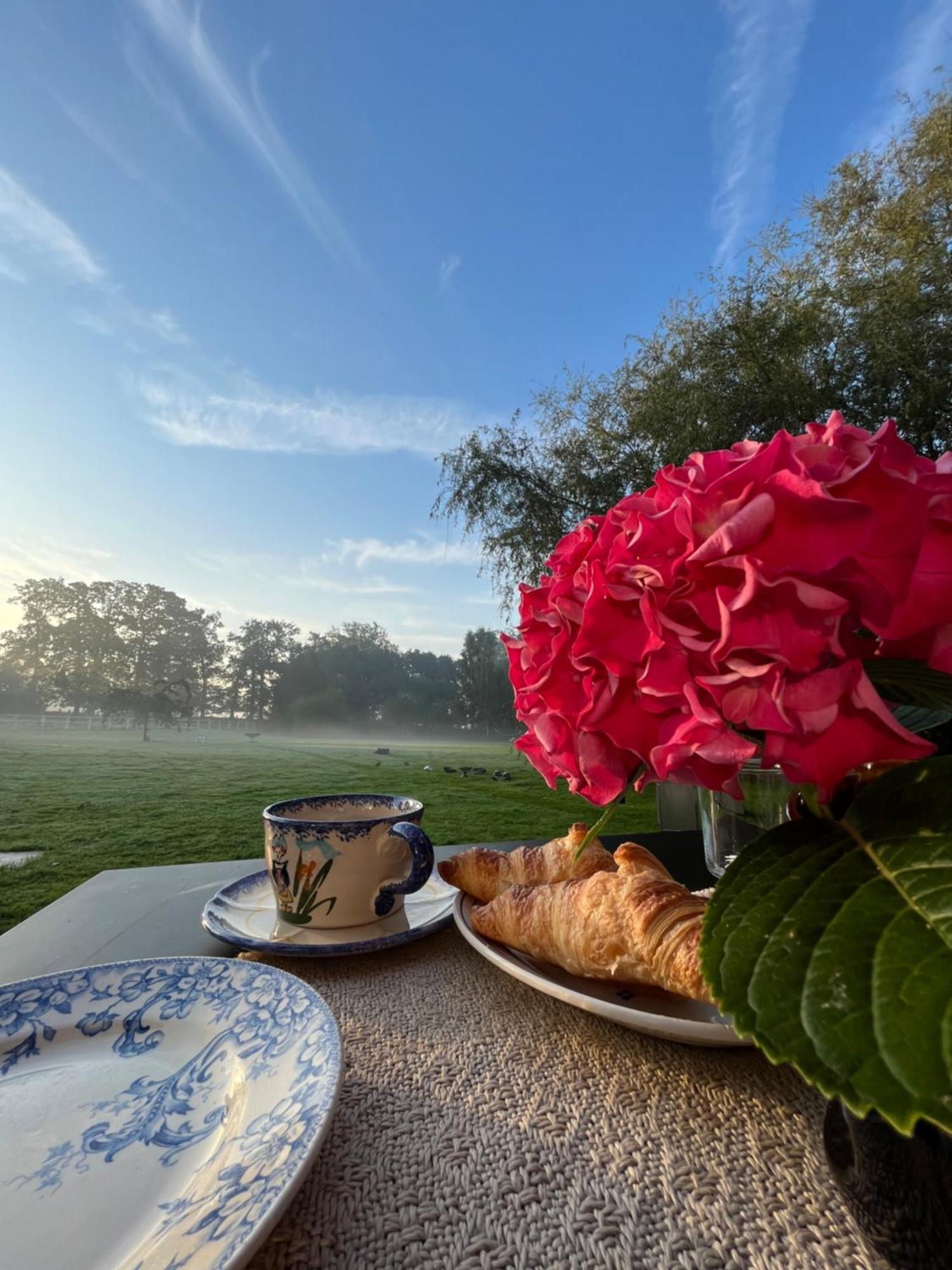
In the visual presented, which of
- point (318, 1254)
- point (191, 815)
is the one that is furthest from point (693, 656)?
point (191, 815)

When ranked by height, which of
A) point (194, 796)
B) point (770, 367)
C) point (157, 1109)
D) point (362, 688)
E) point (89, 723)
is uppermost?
point (770, 367)

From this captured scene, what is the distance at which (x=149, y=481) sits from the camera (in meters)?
2.76

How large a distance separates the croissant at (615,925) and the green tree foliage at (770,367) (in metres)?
2.26

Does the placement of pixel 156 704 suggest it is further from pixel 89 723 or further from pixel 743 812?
pixel 743 812

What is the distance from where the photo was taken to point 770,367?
247 centimetres

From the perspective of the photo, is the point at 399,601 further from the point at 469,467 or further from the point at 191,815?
the point at 191,815

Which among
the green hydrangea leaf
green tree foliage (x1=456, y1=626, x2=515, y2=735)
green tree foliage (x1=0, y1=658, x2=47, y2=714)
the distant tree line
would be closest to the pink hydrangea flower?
the green hydrangea leaf

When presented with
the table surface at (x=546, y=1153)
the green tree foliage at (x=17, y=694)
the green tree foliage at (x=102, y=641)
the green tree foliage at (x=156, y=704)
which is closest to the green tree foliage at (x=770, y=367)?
the green tree foliage at (x=102, y=641)

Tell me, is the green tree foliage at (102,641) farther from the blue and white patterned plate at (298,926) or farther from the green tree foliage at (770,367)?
the blue and white patterned plate at (298,926)

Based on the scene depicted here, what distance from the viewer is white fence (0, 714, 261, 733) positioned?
1846 mm

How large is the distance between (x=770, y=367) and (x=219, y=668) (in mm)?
2489

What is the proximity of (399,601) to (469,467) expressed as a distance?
796 millimetres

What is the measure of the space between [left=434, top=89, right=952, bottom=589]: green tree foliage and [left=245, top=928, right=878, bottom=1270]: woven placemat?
233 cm

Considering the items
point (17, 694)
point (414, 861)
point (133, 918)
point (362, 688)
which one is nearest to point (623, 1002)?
point (414, 861)
